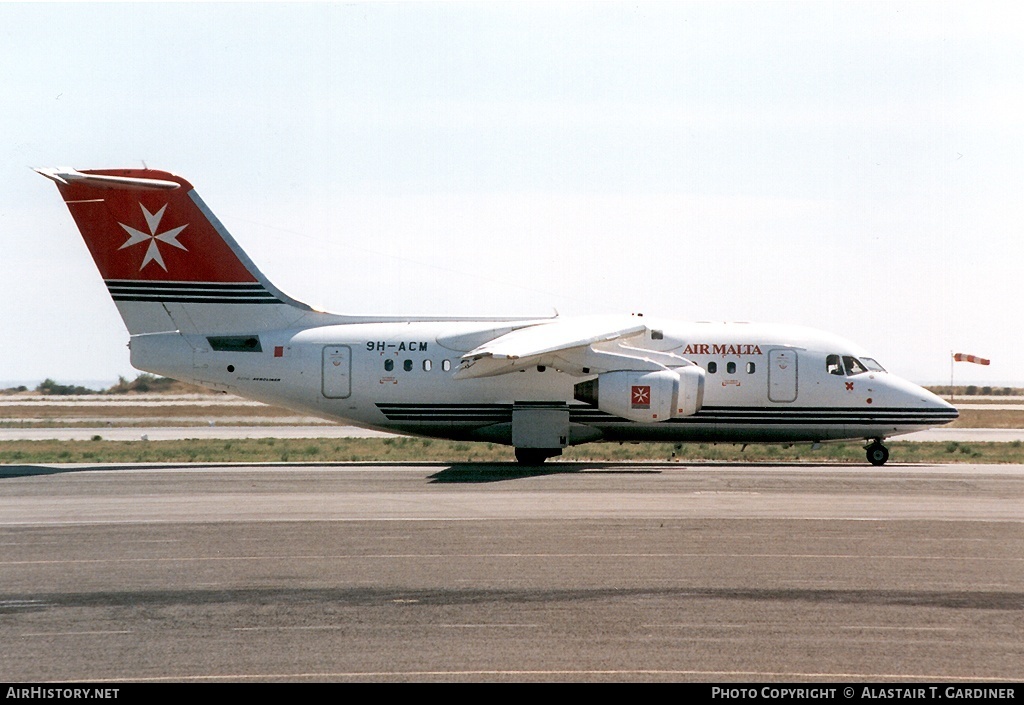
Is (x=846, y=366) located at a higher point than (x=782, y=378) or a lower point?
higher

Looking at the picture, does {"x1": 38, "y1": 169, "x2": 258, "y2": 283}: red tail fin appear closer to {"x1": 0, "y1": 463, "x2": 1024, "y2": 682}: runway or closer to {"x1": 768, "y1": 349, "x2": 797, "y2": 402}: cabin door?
{"x1": 0, "y1": 463, "x2": 1024, "y2": 682}: runway

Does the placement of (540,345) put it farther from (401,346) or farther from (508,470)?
(401,346)

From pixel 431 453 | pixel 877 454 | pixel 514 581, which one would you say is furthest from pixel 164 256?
pixel 877 454

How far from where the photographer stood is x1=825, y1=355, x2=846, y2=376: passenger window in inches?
1136

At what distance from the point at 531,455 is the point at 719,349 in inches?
217

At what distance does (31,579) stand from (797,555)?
977 cm

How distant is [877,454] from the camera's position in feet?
95.7

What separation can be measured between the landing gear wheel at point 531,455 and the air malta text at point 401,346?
11.9 ft

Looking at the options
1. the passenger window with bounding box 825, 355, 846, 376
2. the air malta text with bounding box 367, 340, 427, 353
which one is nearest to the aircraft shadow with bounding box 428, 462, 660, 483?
the air malta text with bounding box 367, 340, 427, 353

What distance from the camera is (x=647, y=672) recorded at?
A: 966cm

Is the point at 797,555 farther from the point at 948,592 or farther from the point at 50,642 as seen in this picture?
the point at 50,642

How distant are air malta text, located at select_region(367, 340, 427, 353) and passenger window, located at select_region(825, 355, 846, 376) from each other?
33.9ft

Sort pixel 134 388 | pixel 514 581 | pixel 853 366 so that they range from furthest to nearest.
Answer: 1. pixel 134 388
2. pixel 853 366
3. pixel 514 581

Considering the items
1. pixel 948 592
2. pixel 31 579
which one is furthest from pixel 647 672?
pixel 31 579
